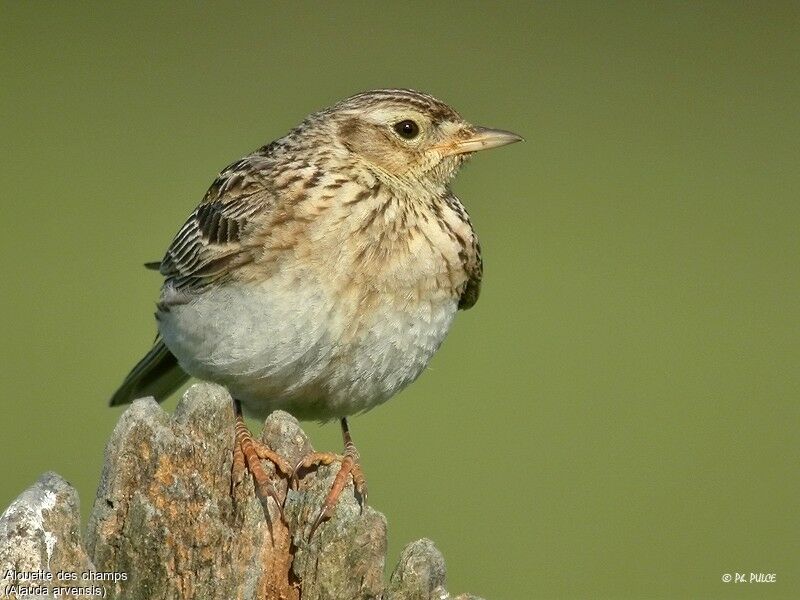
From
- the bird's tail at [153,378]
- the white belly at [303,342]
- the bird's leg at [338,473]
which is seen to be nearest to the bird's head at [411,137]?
the white belly at [303,342]

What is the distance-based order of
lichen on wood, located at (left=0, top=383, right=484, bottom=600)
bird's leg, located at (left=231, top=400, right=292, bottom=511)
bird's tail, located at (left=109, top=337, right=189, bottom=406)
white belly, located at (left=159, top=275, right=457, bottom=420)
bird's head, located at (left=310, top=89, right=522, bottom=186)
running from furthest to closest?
bird's tail, located at (left=109, top=337, right=189, bottom=406) < bird's head, located at (left=310, top=89, right=522, bottom=186) < white belly, located at (left=159, top=275, right=457, bottom=420) < bird's leg, located at (left=231, top=400, right=292, bottom=511) < lichen on wood, located at (left=0, top=383, right=484, bottom=600)

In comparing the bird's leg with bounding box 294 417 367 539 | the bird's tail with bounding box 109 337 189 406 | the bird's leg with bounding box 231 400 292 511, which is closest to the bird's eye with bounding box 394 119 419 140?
the bird's leg with bounding box 294 417 367 539

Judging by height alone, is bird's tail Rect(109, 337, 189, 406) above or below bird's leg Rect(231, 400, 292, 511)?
above

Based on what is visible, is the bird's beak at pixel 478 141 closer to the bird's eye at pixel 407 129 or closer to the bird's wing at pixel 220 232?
the bird's eye at pixel 407 129

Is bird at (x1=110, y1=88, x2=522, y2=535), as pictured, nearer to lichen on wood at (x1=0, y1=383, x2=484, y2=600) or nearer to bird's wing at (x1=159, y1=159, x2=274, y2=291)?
bird's wing at (x1=159, y1=159, x2=274, y2=291)

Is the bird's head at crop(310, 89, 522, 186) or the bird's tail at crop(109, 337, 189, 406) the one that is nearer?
the bird's head at crop(310, 89, 522, 186)

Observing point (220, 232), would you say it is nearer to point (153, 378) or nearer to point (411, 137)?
point (411, 137)

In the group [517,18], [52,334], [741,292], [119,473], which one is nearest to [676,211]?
[741,292]
